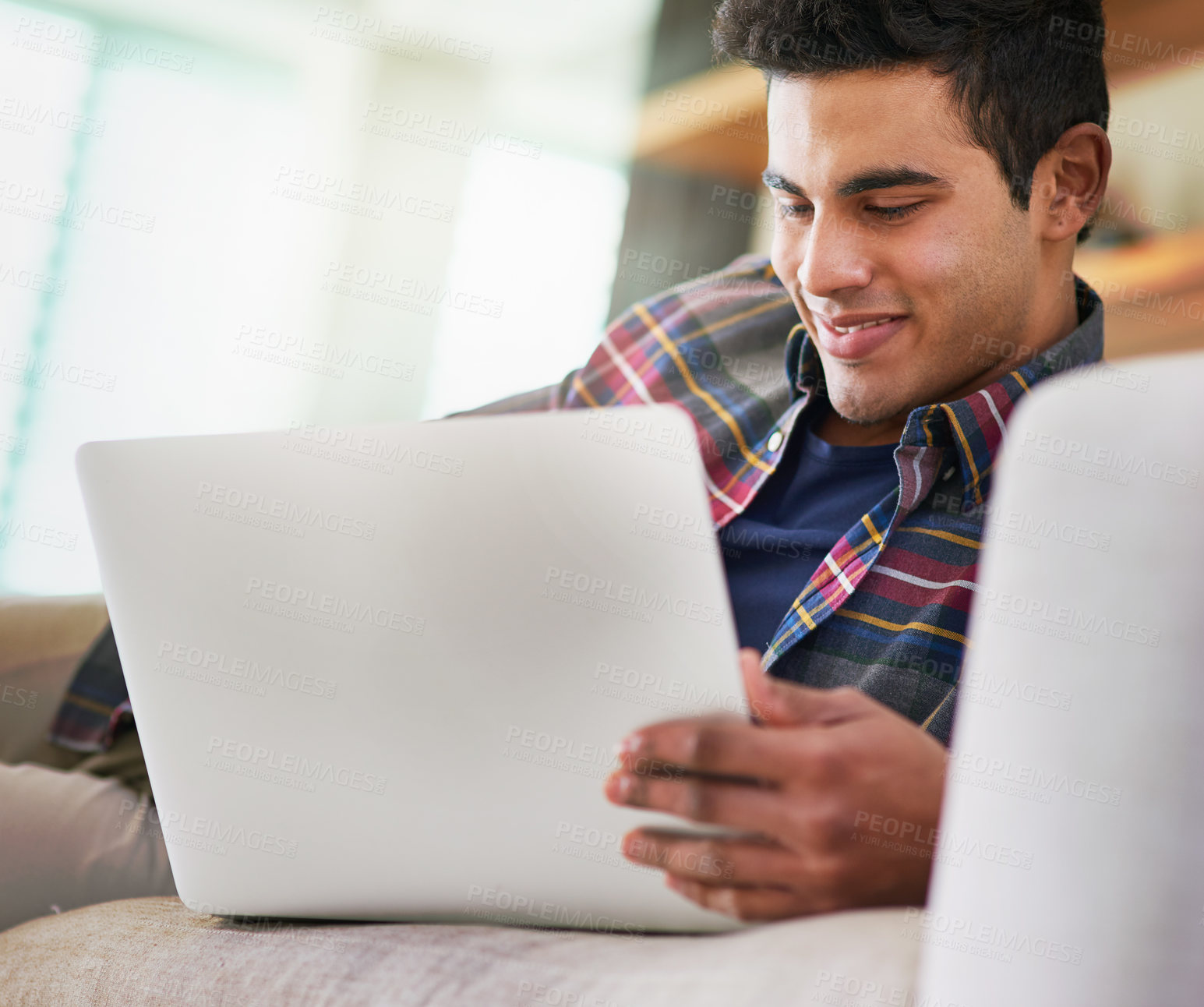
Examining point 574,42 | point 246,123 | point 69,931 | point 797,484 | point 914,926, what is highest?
point 574,42

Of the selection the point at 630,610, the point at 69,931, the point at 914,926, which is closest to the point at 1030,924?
the point at 914,926

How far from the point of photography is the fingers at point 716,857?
1.74ft

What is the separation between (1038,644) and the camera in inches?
16.1

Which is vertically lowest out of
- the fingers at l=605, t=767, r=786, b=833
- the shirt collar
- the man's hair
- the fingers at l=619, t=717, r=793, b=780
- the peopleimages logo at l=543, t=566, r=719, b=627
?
the fingers at l=605, t=767, r=786, b=833

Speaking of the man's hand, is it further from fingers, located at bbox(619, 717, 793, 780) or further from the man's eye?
the man's eye

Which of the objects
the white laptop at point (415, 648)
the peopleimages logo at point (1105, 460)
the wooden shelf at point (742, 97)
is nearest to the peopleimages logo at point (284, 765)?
the white laptop at point (415, 648)

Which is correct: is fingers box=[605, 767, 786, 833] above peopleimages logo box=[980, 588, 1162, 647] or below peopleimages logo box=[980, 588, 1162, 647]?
below

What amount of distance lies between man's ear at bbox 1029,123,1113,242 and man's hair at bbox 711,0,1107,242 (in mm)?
15

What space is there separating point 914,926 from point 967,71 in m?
0.85

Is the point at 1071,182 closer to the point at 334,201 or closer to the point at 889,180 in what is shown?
the point at 889,180

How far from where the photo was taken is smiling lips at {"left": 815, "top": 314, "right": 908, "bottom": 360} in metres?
1.09

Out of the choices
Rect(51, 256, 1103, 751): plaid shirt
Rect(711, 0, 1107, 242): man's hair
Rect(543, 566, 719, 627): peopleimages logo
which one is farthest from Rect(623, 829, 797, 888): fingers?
Rect(711, 0, 1107, 242): man's hair

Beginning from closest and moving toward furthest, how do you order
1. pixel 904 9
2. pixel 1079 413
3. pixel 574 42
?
pixel 1079 413 → pixel 904 9 → pixel 574 42

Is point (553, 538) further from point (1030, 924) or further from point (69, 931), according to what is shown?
point (69, 931)
